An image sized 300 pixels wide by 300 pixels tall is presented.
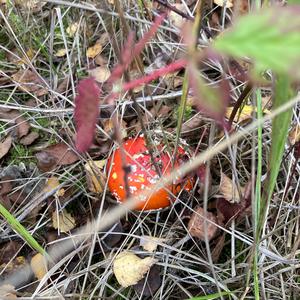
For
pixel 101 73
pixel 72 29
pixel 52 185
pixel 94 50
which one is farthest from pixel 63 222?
pixel 72 29

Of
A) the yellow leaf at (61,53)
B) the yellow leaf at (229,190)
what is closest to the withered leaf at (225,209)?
the yellow leaf at (229,190)

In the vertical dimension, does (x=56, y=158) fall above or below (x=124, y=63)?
below

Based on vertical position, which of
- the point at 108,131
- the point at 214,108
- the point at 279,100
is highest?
the point at 214,108

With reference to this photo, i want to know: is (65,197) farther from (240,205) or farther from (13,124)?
(240,205)

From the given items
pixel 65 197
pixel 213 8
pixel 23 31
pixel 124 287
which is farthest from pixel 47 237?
pixel 213 8

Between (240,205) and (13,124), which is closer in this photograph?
(240,205)

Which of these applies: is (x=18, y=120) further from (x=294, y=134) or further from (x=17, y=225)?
(x=294, y=134)

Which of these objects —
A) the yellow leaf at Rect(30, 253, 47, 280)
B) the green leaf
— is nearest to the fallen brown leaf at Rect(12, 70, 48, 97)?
the yellow leaf at Rect(30, 253, 47, 280)
